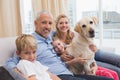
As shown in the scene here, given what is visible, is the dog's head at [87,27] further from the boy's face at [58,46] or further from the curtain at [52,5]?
the curtain at [52,5]

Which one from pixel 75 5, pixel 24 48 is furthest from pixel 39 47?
pixel 75 5

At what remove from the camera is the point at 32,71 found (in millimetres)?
1568

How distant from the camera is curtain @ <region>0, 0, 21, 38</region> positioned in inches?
139

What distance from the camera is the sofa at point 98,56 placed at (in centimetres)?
207

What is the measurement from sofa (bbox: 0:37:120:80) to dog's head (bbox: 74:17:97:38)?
661 mm

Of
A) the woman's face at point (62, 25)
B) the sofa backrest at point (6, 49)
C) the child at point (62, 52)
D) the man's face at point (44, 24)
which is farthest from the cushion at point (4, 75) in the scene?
the woman's face at point (62, 25)

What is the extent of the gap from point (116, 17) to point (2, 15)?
6.76 feet

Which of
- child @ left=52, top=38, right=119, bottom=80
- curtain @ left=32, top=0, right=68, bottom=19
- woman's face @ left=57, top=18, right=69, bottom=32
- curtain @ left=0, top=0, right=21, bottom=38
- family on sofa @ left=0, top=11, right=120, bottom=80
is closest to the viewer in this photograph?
family on sofa @ left=0, top=11, right=120, bottom=80

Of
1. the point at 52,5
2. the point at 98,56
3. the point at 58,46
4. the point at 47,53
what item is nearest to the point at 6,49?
the point at 47,53

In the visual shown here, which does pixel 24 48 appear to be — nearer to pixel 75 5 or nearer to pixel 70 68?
pixel 70 68

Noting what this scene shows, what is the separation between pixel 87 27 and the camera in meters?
2.03

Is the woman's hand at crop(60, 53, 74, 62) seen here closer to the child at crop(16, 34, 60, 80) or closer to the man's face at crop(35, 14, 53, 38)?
the man's face at crop(35, 14, 53, 38)

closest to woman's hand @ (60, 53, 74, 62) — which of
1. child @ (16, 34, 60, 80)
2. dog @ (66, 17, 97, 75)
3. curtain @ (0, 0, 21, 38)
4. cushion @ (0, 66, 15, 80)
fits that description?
dog @ (66, 17, 97, 75)

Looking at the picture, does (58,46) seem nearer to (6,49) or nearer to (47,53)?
(47,53)
